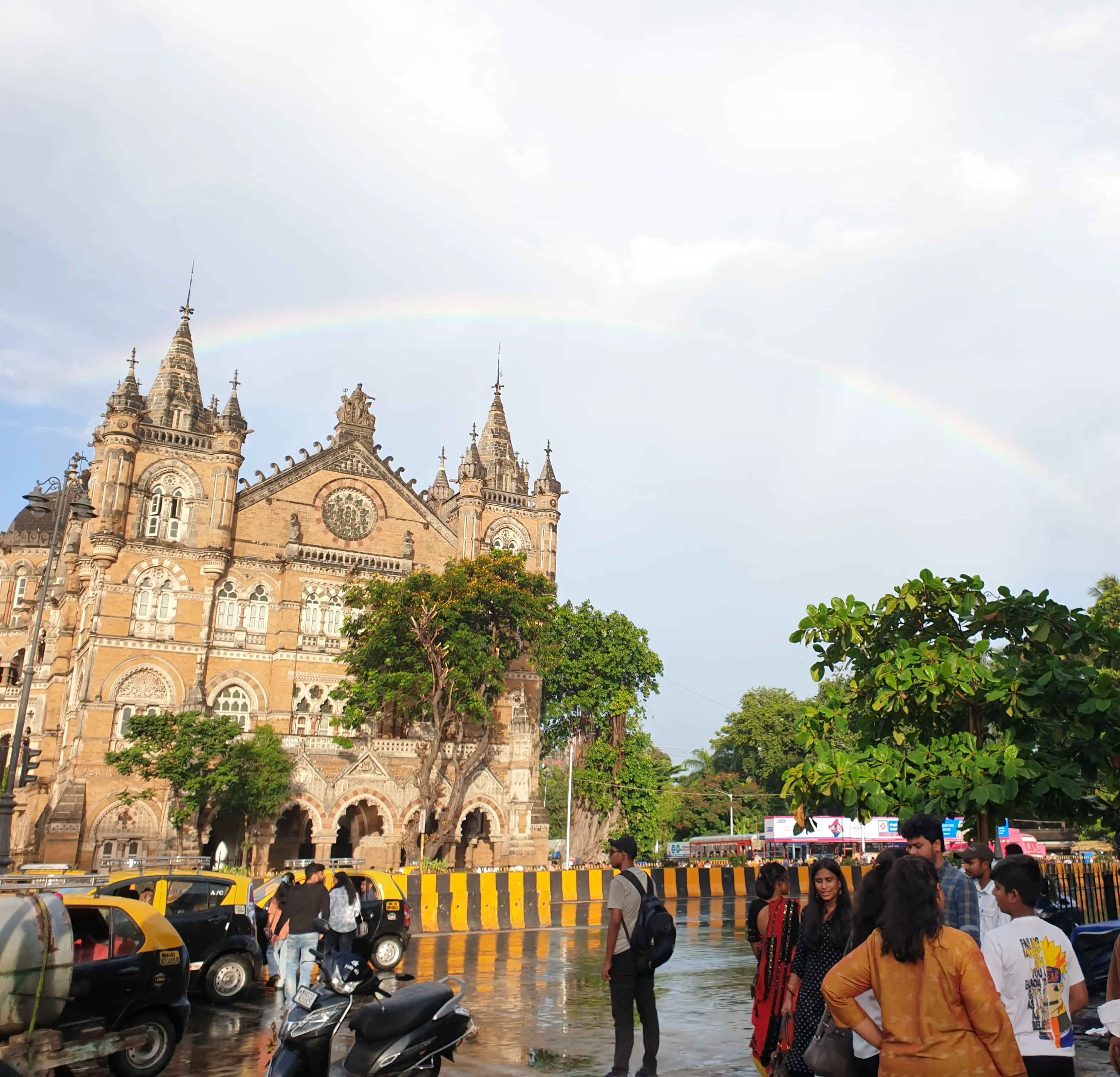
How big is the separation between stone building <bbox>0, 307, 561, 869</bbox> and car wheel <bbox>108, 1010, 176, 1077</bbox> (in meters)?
30.0

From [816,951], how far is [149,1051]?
6.19 m

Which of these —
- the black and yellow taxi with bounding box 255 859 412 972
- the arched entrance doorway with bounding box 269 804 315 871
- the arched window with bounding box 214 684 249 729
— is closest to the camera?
the black and yellow taxi with bounding box 255 859 412 972

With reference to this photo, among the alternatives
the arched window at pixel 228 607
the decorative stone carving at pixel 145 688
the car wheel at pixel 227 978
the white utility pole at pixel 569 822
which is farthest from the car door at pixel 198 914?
the arched window at pixel 228 607

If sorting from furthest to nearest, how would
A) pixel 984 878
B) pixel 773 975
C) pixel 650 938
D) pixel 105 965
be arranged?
pixel 105 965 < pixel 984 878 < pixel 650 938 < pixel 773 975

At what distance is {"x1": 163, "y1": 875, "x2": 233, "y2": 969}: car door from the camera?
12.8 meters

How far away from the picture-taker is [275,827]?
39.0 meters

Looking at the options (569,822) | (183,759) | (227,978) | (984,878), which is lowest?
(227,978)

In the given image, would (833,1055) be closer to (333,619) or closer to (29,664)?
(29,664)

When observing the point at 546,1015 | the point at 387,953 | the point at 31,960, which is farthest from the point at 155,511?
the point at 31,960

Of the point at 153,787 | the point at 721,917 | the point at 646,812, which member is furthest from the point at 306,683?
the point at 721,917

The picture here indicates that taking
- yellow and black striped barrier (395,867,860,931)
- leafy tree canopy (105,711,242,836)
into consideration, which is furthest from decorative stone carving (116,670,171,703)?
yellow and black striped barrier (395,867,860,931)

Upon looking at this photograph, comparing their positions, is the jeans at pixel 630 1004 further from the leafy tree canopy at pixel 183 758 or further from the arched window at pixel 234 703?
the arched window at pixel 234 703

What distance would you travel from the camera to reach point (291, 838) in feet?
135

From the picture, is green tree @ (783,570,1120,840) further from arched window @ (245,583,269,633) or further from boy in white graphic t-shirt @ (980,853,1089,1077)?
arched window @ (245,583,269,633)
